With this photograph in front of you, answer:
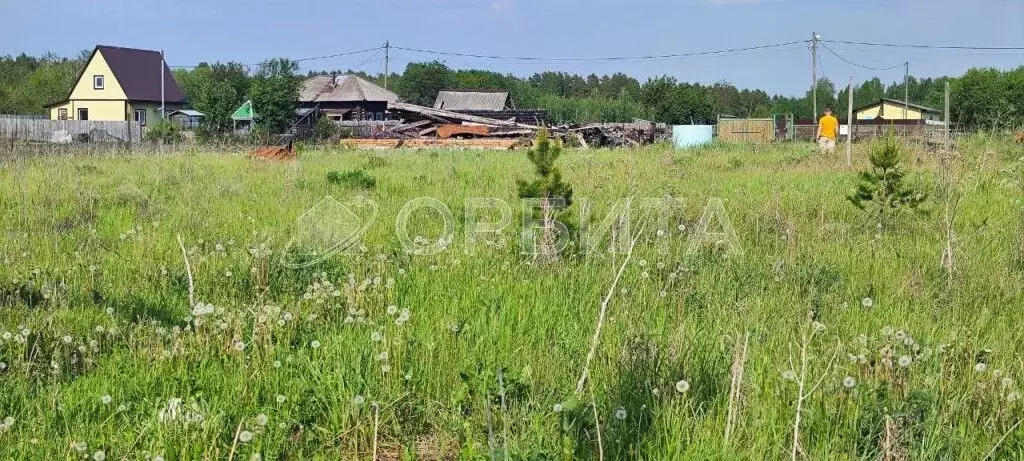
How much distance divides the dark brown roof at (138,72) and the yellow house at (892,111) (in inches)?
2262

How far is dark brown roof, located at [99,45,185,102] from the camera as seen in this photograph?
58953mm

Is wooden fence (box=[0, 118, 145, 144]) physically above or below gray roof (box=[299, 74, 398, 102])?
below

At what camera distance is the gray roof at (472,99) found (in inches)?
2753

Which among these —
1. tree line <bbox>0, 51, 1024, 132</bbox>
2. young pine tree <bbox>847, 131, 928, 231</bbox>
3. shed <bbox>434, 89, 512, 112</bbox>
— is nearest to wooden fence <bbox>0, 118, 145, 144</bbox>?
tree line <bbox>0, 51, 1024, 132</bbox>

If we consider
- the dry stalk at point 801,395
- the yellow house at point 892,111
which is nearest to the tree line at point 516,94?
the yellow house at point 892,111

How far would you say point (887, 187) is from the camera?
8.27 meters

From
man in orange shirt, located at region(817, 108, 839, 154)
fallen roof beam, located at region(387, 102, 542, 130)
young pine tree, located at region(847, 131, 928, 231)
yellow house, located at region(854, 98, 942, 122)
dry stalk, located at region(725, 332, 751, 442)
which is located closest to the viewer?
dry stalk, located at region(725, 332, 751, 442)

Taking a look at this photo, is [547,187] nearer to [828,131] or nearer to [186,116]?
[828,131]

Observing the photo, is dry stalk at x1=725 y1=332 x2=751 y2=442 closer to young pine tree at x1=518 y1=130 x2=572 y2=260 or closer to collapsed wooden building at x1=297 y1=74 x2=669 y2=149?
young pine tree at x1=518 y1=130 x2=572 y2=260

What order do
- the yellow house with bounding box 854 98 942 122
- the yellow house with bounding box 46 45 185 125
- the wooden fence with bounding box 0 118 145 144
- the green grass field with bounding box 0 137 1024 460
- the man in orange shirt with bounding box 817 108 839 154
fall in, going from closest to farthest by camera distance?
the green grass field with bounding box 0 137 1024 460 → the man in orange shirt with bounding box 817 108 839 154 → the wooden fence with bounding box 0 118 145 144 → the yellow house with bounding box 46 45 185 125 → the yellow house with bounding box 854 98 942 122

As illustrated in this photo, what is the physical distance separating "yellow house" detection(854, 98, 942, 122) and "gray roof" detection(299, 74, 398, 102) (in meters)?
42.2

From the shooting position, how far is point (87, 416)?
3.40 m

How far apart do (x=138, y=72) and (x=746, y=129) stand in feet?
142

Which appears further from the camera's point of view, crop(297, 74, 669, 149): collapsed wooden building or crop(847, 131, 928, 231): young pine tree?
crop(297, 74, 669, 149): collapsed wooden building
